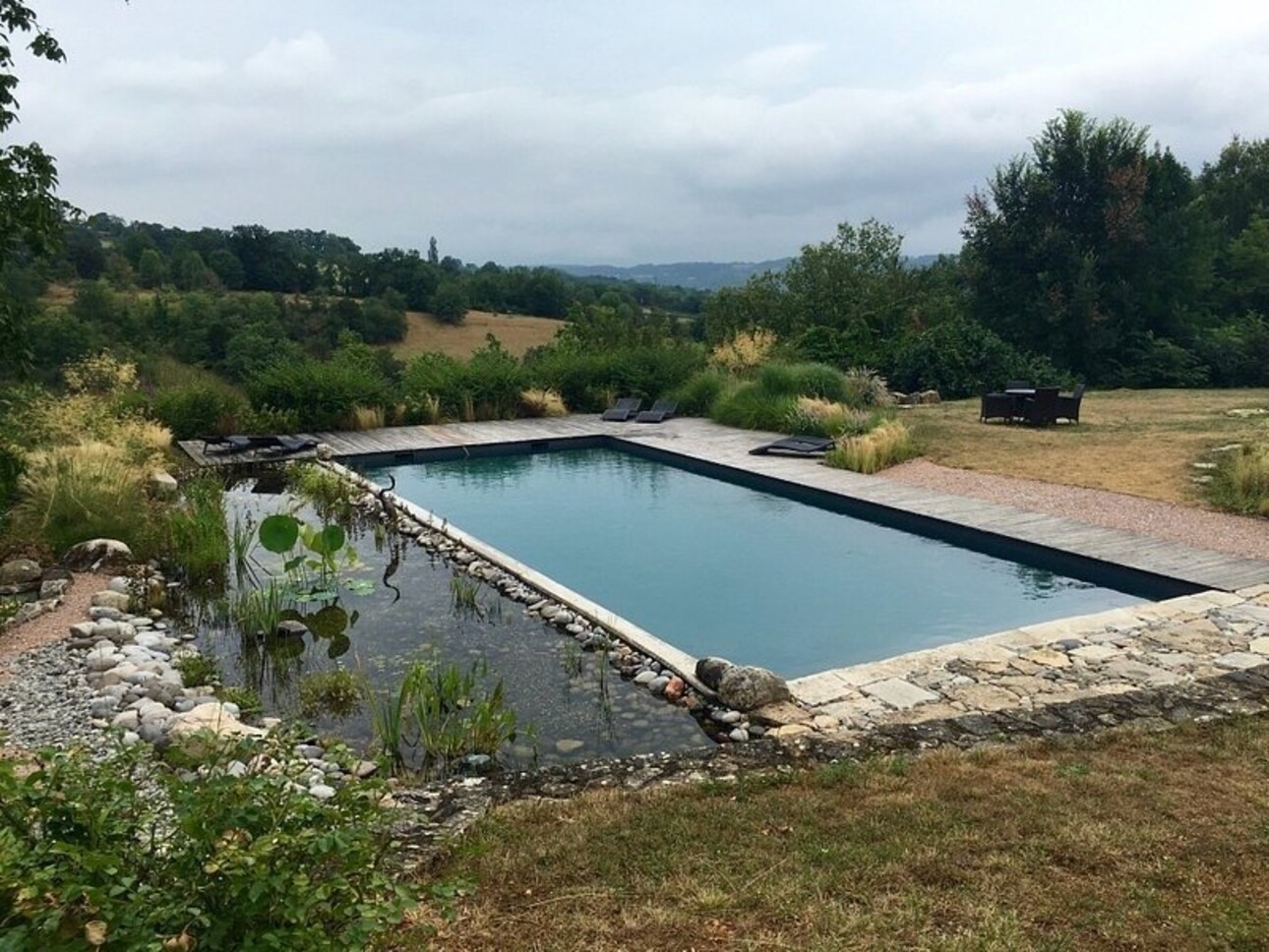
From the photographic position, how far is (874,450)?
32.7 ft

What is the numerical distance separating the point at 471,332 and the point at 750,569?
26.3 metres

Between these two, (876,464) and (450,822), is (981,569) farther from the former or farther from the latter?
(450,822)

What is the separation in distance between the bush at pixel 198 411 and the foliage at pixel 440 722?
863cm

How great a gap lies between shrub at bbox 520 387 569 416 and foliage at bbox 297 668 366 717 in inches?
371

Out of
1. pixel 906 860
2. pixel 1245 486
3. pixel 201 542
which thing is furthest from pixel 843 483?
pixel 906 860

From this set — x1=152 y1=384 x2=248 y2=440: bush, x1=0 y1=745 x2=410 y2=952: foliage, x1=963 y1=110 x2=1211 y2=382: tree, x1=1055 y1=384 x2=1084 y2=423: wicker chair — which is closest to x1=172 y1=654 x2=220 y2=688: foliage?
x1=0 y1=745 x2=410 y2=952: foliage

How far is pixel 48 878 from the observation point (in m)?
1.54

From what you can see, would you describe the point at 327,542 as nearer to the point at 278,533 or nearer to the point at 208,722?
the point at 278,533

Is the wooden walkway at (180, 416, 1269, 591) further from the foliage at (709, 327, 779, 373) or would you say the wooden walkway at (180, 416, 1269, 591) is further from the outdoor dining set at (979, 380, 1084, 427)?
the outdoor dining set at (979, 380, 1084, 427)

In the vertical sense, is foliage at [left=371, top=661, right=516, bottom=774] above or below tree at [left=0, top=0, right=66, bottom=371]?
below

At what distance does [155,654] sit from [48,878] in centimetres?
363

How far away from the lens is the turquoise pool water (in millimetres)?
5742

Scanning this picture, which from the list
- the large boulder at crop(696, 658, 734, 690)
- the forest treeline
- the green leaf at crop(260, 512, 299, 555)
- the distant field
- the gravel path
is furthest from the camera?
the distant field

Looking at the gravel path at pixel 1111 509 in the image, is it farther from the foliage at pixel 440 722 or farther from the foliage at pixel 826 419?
the foliage at pixel 440 722
